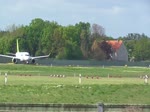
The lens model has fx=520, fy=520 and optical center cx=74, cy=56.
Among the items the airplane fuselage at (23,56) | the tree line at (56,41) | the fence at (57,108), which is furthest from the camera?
the tree line at (56,41)

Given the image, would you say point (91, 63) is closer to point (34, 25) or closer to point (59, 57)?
point (59, 57)

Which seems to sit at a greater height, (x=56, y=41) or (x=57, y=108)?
(x=56, y=41)

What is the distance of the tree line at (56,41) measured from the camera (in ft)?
500

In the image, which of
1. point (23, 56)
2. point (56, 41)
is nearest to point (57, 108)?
point (23, 56)

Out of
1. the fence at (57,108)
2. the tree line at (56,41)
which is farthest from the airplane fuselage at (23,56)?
the fence at (57,108)

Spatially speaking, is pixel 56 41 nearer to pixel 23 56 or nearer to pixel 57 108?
pixel 23 56

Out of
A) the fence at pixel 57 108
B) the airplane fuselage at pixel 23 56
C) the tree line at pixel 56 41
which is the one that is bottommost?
the fence at pixel 57 108

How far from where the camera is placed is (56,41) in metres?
154

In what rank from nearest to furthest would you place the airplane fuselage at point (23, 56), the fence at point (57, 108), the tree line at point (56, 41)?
the fence at point (57, 108) < the airplane fuselage at point (23, 56) < the tree line at point (56, 41)

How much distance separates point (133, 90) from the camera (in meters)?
31.0

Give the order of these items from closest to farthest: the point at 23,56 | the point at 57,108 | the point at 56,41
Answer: the point at 57,108 → the point at 23,56 → the point at 56,41

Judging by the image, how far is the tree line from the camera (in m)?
152

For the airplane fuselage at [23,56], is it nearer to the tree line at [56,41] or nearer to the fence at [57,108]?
the tree line at [56,41]

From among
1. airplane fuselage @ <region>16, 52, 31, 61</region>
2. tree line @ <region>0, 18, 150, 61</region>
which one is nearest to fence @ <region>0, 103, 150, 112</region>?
airplane fuselage @ <region>16, 52, 31, 61</region>
